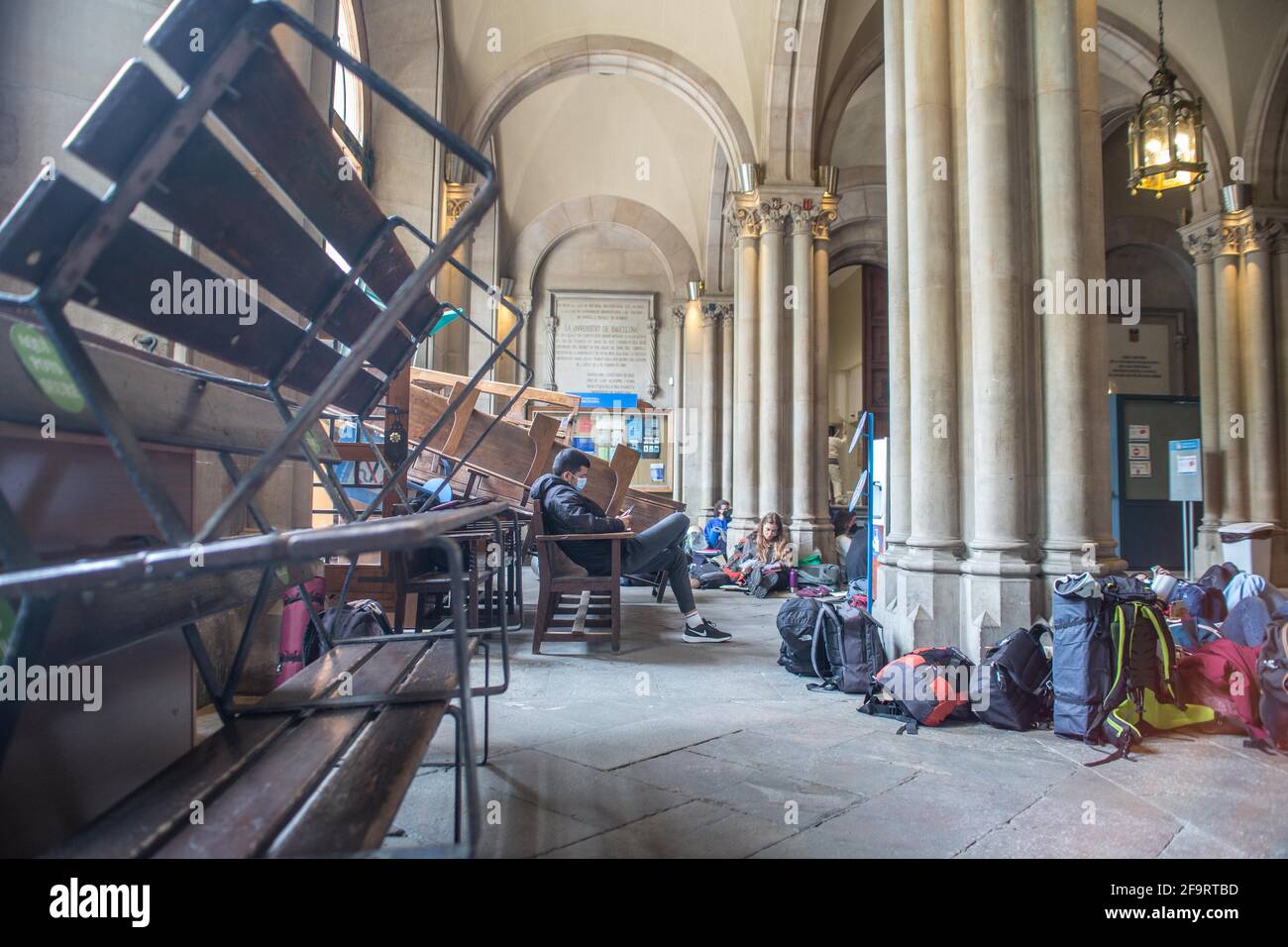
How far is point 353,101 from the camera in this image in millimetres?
9898

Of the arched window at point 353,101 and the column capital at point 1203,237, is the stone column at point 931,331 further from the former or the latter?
the column capital at point 1203,237

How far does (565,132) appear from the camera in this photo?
17812 mm

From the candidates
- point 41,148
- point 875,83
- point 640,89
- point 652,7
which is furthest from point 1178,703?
point 640,89

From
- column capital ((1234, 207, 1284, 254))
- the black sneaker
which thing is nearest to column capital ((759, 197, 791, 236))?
column capital ((1234, 207, 1284, 254))

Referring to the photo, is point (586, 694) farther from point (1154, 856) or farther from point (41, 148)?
point (41, 148)

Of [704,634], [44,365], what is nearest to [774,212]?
[704,634]

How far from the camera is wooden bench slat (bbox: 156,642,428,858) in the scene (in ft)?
3.43

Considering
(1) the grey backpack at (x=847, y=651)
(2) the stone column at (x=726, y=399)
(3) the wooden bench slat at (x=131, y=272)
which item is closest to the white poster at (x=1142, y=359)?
(2) the stone column at (x=726, y=399)

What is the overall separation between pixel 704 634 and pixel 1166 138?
244 inches

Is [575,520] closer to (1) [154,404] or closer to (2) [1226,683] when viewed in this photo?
(1) [154,404]

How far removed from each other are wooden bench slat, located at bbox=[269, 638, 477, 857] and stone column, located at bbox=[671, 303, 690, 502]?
57.9 ft

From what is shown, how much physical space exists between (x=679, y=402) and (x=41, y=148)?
710 inches

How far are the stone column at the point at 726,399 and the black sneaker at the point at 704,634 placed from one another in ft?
37.8
